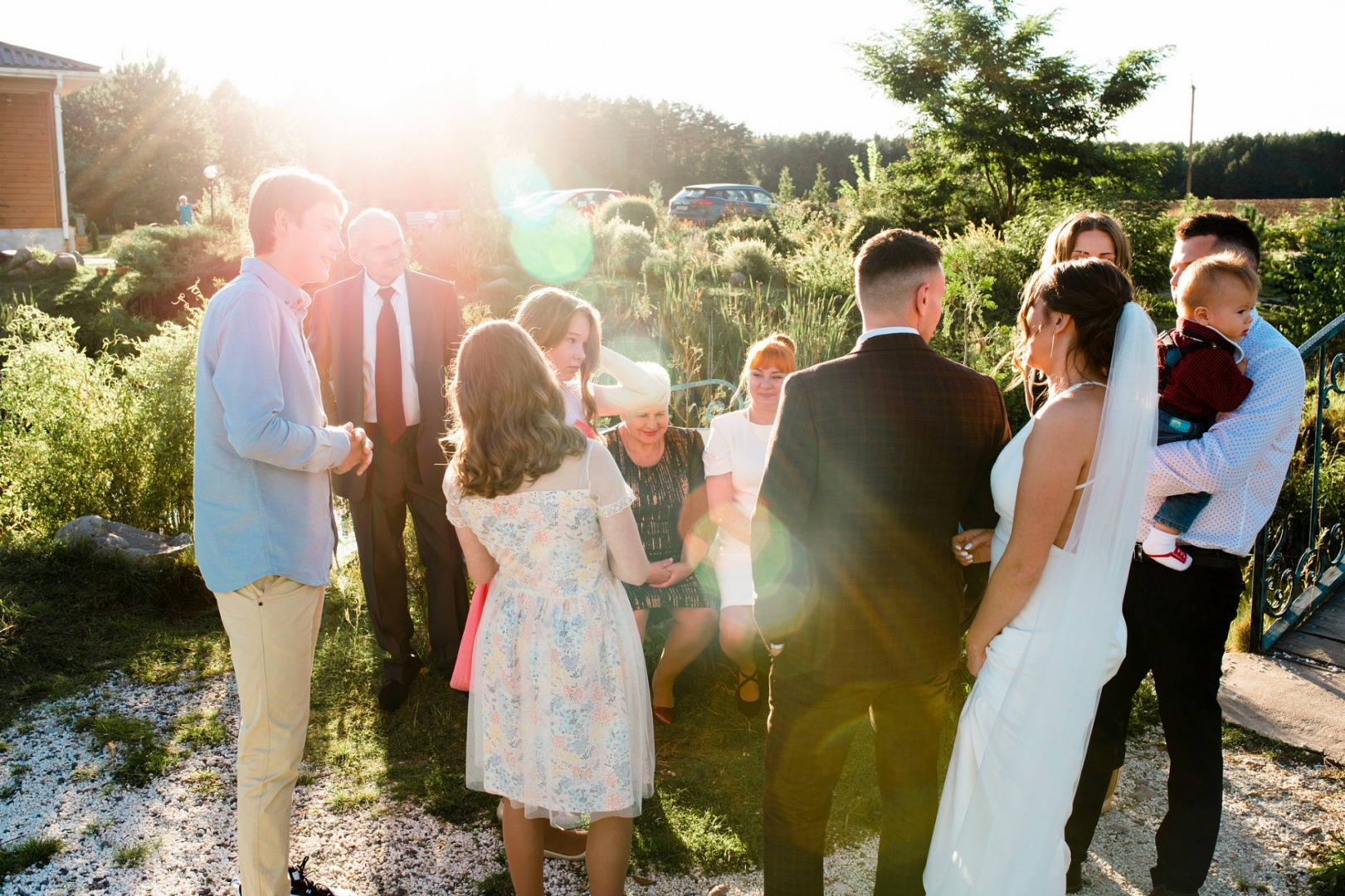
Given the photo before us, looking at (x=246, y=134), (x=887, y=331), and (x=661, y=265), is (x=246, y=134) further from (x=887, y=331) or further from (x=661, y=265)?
(x=887, y=331)

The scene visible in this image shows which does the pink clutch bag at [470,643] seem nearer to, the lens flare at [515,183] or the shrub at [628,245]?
the shrub at [628,245]

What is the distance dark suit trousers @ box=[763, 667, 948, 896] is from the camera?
2.10 m

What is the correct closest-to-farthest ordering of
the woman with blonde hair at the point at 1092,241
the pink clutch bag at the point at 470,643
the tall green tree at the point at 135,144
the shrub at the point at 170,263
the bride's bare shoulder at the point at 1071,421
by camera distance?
the bride's bare shoulder at the point at 1071,421 → the pink clutch bag at the point at 470,643 → the woman with blonde hair at the point at 1092,241 → the shrub at the point at 170,263 → the tall green tree at the point at 135,144

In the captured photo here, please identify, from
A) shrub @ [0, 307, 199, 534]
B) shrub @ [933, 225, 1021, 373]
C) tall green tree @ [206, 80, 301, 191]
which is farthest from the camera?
tall green tree @ [206, 80, 301, 191]

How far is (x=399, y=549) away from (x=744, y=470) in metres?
1.61

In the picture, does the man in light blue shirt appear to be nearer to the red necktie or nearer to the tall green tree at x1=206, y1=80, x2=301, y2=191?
the red necktie

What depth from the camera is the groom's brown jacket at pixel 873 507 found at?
6.40 ft

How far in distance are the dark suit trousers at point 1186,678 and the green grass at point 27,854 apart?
3.38m

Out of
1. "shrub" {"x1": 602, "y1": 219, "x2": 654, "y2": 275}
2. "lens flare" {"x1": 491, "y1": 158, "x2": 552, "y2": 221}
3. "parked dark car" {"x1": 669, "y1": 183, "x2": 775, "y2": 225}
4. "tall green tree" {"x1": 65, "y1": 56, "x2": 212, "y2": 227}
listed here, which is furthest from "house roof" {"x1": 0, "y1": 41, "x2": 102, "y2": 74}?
"parked dark car" {"x1": 669, "y1": 183, "x2": 775, "y2": 225}

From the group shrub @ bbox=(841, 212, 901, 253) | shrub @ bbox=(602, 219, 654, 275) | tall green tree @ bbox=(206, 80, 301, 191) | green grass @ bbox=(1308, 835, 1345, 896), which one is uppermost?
tall green tree @ bbox=(206, 80, 301, 191)

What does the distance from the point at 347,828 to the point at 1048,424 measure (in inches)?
102

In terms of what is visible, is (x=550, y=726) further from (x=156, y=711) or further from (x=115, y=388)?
(x=115, y=388)

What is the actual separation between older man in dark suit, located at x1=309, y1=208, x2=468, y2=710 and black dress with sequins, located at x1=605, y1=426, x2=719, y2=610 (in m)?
0.86

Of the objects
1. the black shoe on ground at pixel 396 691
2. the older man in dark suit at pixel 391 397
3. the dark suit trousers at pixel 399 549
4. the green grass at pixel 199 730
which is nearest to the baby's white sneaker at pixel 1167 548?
the older man in dark suit at pixel 391 397
